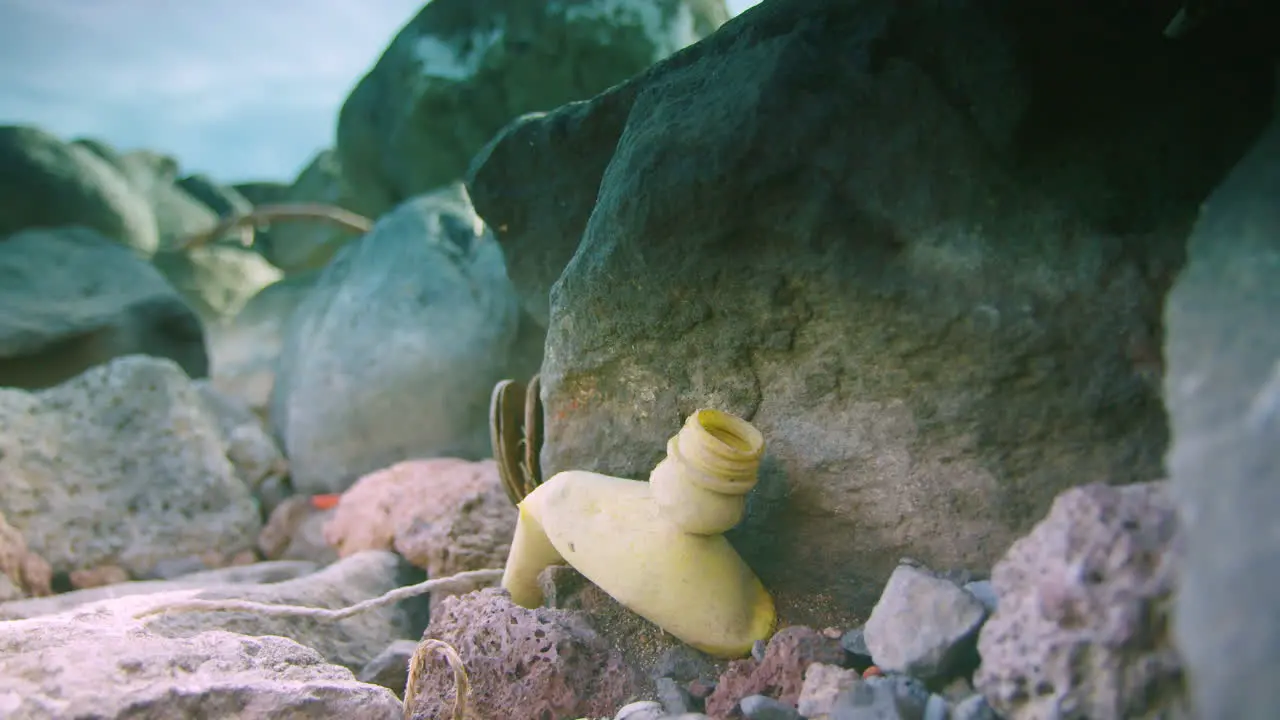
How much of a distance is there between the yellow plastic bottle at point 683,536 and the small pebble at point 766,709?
0.63ft

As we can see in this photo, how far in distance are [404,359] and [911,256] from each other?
7.99 feet

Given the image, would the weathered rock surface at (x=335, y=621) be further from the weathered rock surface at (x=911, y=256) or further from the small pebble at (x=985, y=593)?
the small pebble at (x=985, y=593)

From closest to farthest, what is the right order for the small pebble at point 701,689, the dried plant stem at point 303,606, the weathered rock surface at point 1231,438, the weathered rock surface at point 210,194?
1. the weathered rock surface at point 1231,438
2. the small pebble at point 701,689
3. the dried plant stem at point 303,606
4. the weathered rock surface at point 210,194

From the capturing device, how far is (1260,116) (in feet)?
4.16

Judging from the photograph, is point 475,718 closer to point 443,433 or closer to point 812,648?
point 812,648

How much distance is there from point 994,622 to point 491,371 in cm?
246

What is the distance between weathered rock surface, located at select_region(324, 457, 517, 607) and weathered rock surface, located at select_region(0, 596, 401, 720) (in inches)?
28.6

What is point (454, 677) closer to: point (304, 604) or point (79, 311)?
point (304, 604)

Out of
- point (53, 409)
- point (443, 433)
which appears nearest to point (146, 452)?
point (53, 409)

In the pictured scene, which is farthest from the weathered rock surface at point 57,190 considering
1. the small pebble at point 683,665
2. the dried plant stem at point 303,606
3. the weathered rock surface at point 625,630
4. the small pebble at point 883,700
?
the small pebble at point 883,700

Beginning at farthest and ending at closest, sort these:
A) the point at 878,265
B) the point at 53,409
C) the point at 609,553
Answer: the point at 53,409, the point at 609,553, the point at 878,265

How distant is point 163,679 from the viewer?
4.05 feet

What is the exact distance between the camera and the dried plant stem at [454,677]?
134cm

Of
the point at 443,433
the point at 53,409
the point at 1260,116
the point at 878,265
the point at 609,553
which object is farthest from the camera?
the point at 443,433
